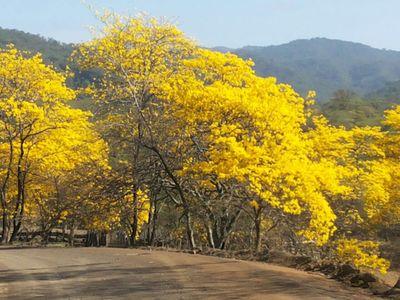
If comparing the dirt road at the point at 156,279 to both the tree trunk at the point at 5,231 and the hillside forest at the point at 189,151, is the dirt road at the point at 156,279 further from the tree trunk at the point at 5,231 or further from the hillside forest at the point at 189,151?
the tree trunk at the point at 5,231

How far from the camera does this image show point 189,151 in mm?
20531

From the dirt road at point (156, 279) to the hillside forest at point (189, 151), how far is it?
9.56ft

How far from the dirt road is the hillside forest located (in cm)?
291

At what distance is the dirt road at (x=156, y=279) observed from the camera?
10930 mm

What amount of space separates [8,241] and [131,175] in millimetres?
9536

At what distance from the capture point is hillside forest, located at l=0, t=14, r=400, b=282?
1683 centimetres

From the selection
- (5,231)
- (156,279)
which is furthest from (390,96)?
(156,279)

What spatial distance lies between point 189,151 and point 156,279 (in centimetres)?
861

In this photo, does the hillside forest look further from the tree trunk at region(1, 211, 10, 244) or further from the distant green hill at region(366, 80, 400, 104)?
the distant green hill at region(366, 80, 400, 104)

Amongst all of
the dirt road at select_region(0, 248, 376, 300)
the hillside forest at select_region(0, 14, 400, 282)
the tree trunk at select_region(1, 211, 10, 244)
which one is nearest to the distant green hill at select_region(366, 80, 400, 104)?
the hillside forest at select_region(0, 14, 400, 282)

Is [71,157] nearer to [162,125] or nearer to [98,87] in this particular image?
[98,87]

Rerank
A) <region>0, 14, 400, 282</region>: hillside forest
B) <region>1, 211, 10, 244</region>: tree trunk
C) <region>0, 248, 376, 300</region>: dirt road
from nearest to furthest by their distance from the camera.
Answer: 1. <region>0, 248, 376, 300</region>: dirt road
2. <region>0, 14, 400, 282</region>: hillside forest
3. <region>1, 211, 10, 244</region>: tree trunk

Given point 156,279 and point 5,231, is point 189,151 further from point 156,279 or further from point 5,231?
point 5,231

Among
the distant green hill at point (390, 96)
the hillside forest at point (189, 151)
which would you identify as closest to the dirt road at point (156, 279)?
the hillside forest at point (189, 151)
